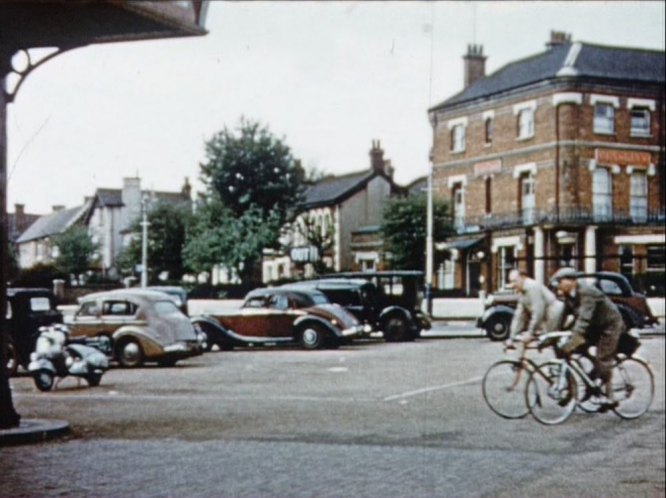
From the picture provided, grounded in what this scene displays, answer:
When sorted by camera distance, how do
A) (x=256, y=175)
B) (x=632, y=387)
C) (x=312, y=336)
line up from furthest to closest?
(x=632, y=387), (x=312, y=336), (x=256, y=175)

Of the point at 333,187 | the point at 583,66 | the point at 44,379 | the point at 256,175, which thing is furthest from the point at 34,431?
the point at 583,66

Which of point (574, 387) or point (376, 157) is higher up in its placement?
point (376, 157)

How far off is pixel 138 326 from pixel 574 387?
1.76 m

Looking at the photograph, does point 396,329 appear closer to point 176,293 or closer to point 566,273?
point 566,273

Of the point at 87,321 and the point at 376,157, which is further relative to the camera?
the point at 87,321

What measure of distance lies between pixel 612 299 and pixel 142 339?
1.07 m

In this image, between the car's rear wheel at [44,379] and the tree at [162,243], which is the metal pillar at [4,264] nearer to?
the car's rear wheel at [44,379]

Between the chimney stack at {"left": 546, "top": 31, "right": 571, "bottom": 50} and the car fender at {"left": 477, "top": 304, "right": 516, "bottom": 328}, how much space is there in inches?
28.1

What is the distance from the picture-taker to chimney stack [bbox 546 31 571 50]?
203cm

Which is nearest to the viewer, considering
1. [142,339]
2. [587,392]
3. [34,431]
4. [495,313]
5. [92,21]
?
[92,21]

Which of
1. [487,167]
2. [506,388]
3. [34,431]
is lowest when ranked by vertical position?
[506,388]

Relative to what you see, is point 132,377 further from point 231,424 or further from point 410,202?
point 231,424

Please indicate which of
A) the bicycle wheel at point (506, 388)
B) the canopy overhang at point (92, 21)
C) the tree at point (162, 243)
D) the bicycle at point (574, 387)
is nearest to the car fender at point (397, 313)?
the bicycle at point (574, 387)

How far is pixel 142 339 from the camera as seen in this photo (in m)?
2.29
